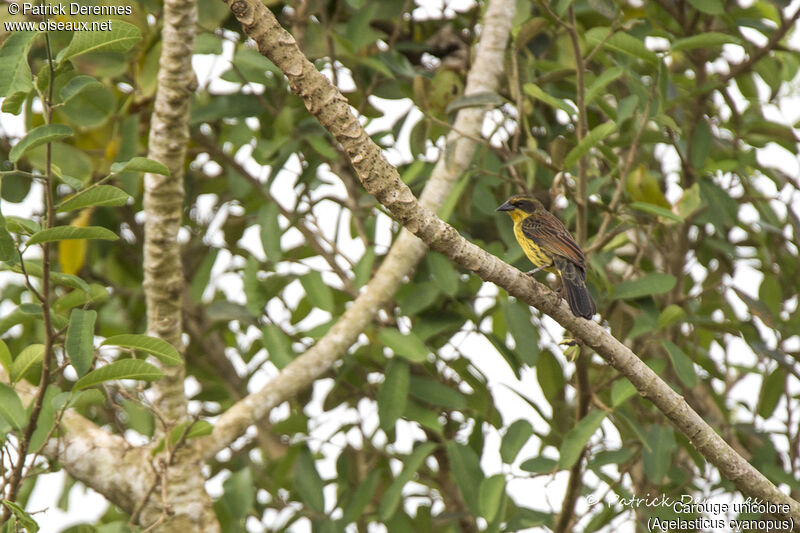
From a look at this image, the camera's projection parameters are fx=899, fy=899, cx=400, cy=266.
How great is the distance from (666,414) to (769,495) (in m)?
0.44

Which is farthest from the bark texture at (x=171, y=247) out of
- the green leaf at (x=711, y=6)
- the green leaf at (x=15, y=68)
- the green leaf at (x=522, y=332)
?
the green leaf at (x=711, y=6)

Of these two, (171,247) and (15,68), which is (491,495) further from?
(15,68)

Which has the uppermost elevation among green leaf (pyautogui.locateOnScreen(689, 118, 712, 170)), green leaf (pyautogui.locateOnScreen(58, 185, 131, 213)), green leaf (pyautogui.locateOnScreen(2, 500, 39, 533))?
green leaf (pyautogui.locateOnScreen(689, 118, 712, 170))

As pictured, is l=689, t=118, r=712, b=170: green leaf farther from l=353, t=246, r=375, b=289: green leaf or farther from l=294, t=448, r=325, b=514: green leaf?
l=294, t=448, r=325, b=514: green leaf

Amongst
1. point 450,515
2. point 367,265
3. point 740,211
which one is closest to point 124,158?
point 367,265

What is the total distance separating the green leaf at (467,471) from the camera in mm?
3254

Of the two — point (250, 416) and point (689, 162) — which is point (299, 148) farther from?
point (689, 162)

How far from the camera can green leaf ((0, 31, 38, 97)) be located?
2.35 metres

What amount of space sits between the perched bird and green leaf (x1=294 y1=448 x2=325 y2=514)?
119cm

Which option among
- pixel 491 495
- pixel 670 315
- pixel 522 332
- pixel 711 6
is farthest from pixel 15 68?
pixel 711 6

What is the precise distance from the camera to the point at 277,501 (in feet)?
12.7

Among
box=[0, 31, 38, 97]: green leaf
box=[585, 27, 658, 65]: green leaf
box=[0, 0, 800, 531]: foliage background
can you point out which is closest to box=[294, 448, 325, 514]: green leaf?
box=[0, 0, 800, 531]: foliage background

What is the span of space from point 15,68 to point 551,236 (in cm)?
178

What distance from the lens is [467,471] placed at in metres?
3.34
